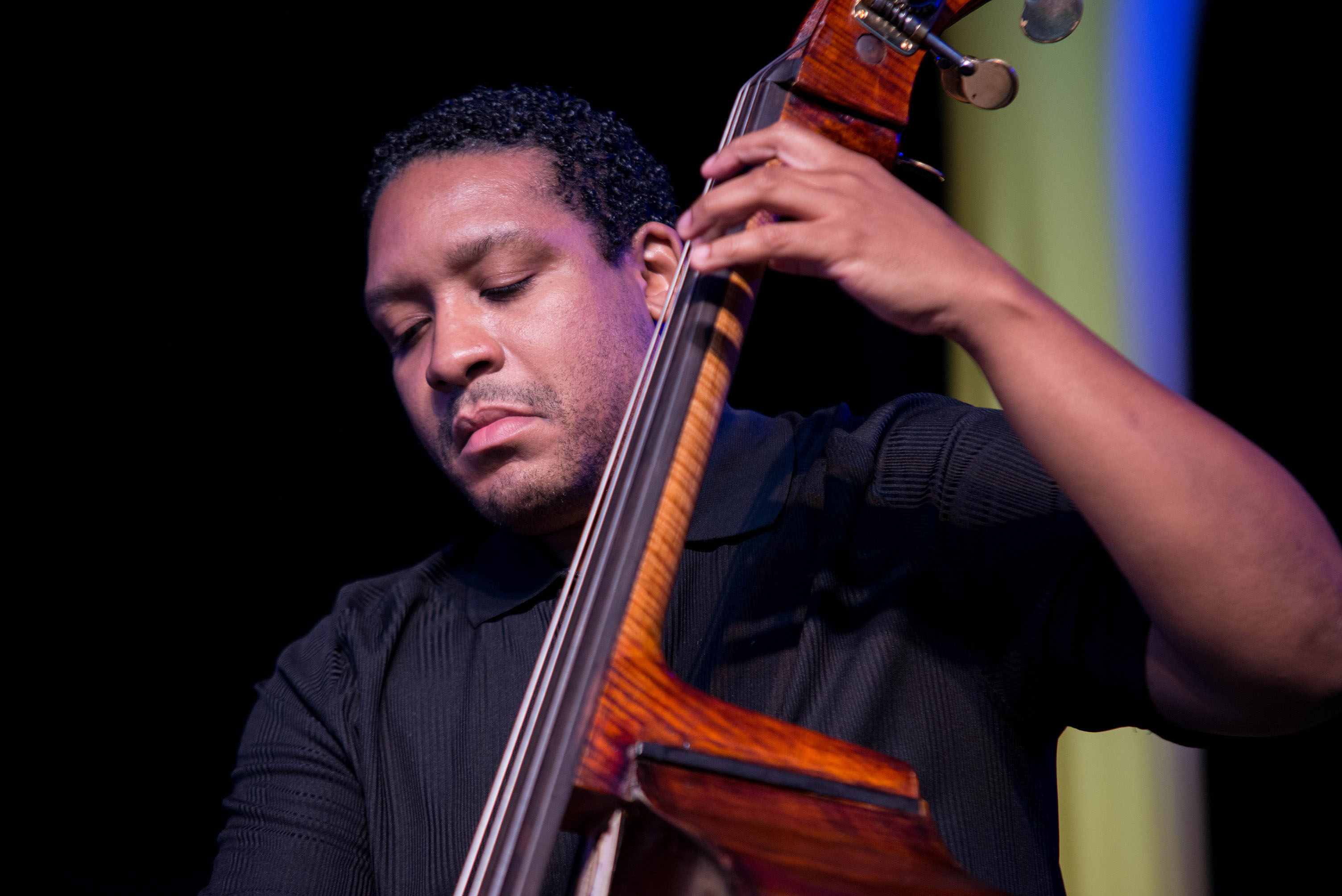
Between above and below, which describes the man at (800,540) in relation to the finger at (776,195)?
below

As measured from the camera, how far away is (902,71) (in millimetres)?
753

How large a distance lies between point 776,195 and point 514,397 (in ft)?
1.51

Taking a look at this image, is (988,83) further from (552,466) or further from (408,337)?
(408,337)

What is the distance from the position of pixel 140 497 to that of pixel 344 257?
0.61 metres

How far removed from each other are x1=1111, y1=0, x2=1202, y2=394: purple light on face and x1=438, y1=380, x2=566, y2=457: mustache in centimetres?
92

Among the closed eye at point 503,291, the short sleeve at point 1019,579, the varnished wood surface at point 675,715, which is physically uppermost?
the closed eye at point 503,291

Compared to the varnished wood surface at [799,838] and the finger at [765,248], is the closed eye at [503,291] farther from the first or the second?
the varnished wood surface at [799,838]

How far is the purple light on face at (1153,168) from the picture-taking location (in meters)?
1.39

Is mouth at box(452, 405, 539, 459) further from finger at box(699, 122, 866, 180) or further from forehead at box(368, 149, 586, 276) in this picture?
finger at box(699, 122, 866, 180)

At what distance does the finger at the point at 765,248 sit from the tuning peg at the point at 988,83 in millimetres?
206

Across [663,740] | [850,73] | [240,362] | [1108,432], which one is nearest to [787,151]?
[850,73]

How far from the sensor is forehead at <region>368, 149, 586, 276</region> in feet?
3.52

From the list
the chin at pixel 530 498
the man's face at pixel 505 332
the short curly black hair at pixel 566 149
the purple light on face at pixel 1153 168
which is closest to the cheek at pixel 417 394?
the man's face at pixel 505 332

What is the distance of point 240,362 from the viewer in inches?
74.0
